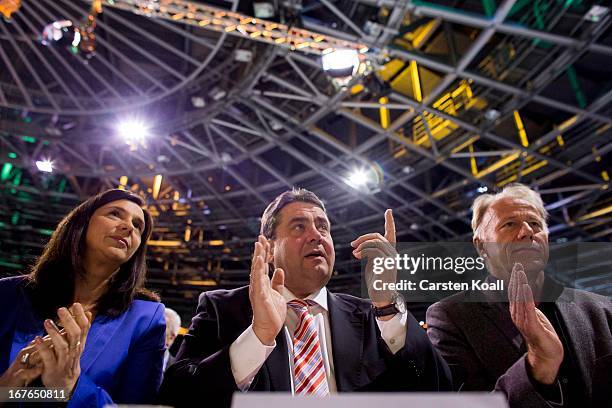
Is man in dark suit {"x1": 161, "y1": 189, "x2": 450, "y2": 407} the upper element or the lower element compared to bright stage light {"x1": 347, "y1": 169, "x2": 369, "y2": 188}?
lower

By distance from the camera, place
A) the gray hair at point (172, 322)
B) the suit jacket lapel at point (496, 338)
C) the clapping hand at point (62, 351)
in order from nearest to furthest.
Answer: the clapping hand at point (62, 351) < the suit jacket lapel at point (496, 338) < the gray hair at point (172, 322)

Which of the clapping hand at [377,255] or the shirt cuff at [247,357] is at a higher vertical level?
the clapping hand at [377,255]

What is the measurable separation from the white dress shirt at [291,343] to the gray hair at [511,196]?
3.23 ft

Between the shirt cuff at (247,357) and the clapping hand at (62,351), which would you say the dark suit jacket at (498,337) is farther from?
the clapping hand at (62,351)

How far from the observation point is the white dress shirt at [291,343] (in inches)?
76.4

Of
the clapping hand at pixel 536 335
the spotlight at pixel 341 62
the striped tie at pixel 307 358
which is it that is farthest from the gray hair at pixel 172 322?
the spotlight at pixel 341 62

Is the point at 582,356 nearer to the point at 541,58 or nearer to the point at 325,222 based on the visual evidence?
the point at 325,222

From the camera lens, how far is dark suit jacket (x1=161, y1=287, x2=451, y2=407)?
1946mm

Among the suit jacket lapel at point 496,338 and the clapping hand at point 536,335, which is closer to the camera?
the clapping hand at point 536,335

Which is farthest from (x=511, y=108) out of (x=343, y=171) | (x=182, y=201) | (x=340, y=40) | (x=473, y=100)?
(x=182, y=201)

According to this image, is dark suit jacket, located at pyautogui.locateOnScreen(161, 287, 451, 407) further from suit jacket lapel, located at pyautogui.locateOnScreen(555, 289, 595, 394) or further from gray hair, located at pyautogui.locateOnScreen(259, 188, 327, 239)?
suit jacket lapel, located at pyautogui.locateOnScreen(555, 289, 595, 394)

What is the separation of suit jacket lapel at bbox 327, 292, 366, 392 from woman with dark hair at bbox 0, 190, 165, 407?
985 mm

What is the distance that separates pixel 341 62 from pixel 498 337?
7104mm

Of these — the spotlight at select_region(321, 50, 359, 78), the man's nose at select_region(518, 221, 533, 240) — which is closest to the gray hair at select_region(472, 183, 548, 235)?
the man's nose at select_region(518, 221, 533, 240)
